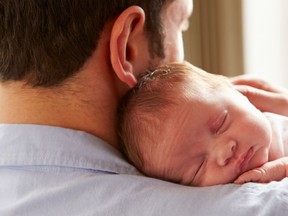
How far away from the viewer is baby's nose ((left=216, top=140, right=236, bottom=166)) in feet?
3.09

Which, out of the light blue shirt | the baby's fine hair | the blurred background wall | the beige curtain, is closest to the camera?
the light blue shirt

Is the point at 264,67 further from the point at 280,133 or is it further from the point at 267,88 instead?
the point at 280,133

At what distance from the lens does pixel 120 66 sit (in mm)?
919

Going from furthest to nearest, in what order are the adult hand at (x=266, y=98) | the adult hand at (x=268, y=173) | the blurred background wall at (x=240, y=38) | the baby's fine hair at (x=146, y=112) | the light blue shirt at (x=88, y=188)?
1. the blurred background wall at (x=240, y=38)
2. the adult hand at (x=266, y=98)
3. the baby's fine hair at (x=146, y=112)
4. the adult hand at (x=268, y=173)
5. the light blue shirt at (x=88, y=188)

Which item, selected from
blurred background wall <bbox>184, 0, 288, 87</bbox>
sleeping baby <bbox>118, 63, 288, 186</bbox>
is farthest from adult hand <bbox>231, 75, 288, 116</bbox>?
blurred background wall <bbox>184, 0, 288, 87</bbox>

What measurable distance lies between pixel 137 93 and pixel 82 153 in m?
0.21

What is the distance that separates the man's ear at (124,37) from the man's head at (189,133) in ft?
0.23

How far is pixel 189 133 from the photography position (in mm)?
962

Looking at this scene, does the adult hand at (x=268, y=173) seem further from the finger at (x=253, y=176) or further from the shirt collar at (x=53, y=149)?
the shirt collar at (x=53, y=149)

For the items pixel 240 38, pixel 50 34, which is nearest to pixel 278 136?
pixel 50 34

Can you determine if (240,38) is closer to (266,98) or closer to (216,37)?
(216,37)

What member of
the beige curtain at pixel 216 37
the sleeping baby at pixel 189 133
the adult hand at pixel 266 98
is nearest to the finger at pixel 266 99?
the adult hand at pixel 266 98

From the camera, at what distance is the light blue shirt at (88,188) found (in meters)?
0.74

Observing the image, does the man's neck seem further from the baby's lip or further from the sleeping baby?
the baby's lip
